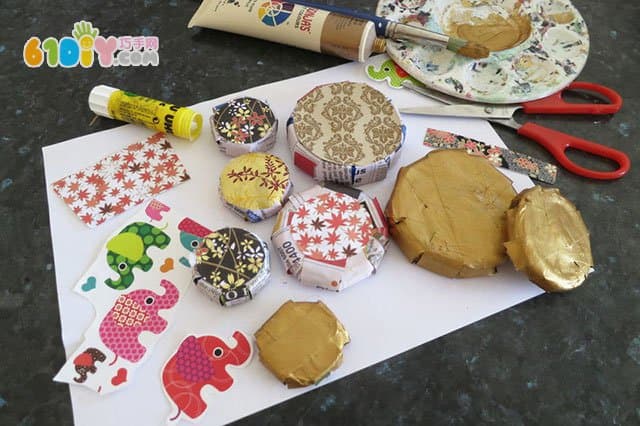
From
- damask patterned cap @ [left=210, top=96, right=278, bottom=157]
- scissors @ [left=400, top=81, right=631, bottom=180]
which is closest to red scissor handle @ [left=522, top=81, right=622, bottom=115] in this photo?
scissors @ [left=400, top=81, right=631, bottom=180]

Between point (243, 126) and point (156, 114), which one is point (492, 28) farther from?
point (156, 114)

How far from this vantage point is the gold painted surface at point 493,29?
0.89m

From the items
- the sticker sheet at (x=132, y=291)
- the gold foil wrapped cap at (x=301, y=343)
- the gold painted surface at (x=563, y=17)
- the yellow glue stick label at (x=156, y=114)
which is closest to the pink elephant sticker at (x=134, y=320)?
the sticker sheet at (x=132, y=291)

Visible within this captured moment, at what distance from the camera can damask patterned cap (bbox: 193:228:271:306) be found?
62cm

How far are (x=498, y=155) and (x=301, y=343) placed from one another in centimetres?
42

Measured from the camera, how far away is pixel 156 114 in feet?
2.51

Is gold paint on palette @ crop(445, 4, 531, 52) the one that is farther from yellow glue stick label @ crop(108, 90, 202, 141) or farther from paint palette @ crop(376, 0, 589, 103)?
yellow glue stick label @ crop(108, 90, 202, 141)

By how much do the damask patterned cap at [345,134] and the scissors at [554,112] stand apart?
0.09 m

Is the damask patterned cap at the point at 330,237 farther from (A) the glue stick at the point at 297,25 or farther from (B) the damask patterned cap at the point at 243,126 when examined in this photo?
(A) the glue stick at the point at 297,25

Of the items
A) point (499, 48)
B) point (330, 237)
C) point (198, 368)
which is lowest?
point (198, 368)

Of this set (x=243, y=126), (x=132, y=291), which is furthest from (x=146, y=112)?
(x=132, y=291)

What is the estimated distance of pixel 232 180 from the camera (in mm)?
695

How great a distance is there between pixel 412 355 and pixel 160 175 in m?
0.43

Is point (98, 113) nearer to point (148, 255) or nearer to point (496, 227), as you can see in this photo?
point (148, 255)
